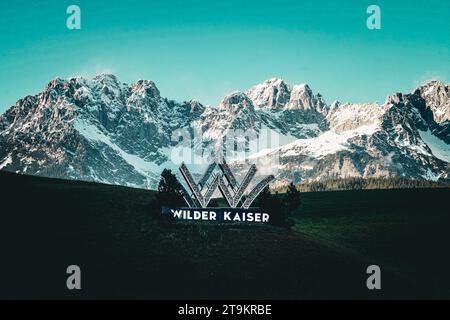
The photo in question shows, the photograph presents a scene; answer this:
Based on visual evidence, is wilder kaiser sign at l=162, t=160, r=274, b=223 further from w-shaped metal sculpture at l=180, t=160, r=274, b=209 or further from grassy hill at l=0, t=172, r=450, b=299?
grassy hill at l=0, t=172, r=450, b=299

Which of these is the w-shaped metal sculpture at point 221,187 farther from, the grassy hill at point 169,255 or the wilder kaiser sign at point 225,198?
the grassy hill at point 169,255

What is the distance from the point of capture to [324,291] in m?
73.2

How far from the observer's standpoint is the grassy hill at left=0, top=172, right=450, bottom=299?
72.2 metres

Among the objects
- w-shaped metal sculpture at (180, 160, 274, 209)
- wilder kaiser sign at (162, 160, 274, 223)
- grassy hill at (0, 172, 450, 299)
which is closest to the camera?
grassy hill at (0, 172, 450, 299)

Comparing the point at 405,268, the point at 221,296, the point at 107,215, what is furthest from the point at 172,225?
the point at 405,268

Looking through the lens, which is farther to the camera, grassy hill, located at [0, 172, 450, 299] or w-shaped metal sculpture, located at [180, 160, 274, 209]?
w-shaped metal sculpture, located at [180, 160, 274, 209]

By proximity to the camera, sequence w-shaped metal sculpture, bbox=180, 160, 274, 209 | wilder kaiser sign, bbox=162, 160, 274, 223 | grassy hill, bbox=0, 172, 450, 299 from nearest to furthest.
A: grassy hill, bbox=0, 172, 450, 299 → w-shaped metal sculpture, bbox=180, 160, 274, 209 → wilder kaiser sign, bbox=162, 160, 274, 223

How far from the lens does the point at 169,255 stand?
8169 centimetres

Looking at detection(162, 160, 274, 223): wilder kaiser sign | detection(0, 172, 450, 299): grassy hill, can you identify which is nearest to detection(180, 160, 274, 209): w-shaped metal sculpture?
detection(162, 160, 274, 223): wilder kaiser sign

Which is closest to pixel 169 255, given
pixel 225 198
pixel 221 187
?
pixel 225 198

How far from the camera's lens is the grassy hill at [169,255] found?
72.2 m

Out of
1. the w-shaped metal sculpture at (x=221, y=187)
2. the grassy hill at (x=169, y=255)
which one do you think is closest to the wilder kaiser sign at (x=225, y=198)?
the w-shaped metal sculpture at (x=221, y=187)
